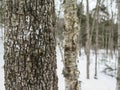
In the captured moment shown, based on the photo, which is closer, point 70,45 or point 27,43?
point 27,43

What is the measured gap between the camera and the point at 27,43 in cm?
184

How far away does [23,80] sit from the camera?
1861 mm

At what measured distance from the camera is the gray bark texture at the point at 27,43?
6.04 feet

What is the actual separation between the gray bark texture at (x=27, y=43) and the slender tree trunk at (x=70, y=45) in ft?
11.2

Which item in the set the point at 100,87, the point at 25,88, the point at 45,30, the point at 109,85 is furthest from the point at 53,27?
the point at 109,85

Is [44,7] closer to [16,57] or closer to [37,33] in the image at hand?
[37,33]

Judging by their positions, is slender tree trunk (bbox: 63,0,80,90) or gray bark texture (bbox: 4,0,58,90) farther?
slender tree trunk (bbox: 63,0,80,90)

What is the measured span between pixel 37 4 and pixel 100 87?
517 inches

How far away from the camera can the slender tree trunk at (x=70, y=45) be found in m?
5.31

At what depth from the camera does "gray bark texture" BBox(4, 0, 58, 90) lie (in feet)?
6.04

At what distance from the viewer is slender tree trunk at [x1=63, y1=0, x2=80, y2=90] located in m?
5.31

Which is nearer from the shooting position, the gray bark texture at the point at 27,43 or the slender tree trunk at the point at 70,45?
the gray bark texture at the point at 27,43

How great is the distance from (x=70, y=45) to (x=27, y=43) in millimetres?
3540

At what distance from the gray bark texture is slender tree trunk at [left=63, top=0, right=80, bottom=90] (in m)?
3.40
